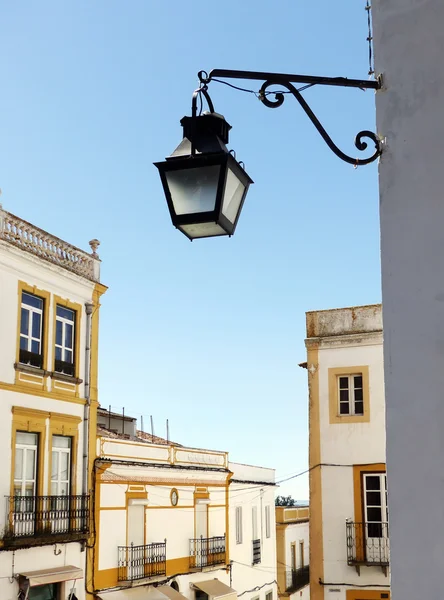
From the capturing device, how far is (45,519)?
20.0 m

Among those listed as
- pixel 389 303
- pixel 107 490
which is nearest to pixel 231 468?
pixel 107 490

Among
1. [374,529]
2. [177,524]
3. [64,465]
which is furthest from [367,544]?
[177,524]

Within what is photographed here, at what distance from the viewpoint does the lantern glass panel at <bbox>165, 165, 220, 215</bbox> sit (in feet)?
11.9

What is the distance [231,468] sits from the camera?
99.3 feet

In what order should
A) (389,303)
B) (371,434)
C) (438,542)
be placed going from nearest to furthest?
(438,542) < (389,303) < (371,434)

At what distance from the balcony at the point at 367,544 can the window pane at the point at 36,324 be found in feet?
30.1

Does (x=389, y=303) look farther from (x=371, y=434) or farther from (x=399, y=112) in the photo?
(x=371, y=434)

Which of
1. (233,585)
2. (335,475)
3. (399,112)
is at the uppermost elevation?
(399,112)

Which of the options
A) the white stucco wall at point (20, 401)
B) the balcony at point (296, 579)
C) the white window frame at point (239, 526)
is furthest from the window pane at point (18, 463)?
the balcony at point (296, 579)

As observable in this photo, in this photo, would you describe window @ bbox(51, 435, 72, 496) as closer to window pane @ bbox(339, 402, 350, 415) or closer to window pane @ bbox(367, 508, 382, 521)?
window pane @ bbox(339, 402, 350, 415)

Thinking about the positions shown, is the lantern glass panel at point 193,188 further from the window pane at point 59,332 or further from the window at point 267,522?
the window at point 267,522

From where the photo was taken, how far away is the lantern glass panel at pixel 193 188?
3.63 meters

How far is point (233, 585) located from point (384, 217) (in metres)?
27.4

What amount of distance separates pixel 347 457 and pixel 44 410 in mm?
8146
